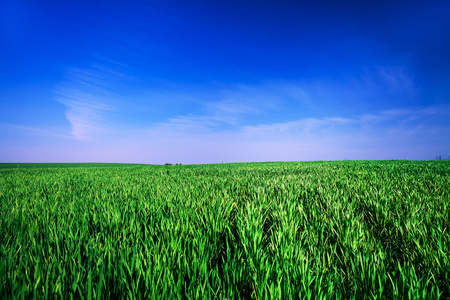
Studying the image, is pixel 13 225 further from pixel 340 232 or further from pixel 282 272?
pixel 340 232

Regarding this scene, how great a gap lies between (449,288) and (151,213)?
2327 millimetres

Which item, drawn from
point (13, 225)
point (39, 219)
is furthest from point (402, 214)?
point (13, 225)

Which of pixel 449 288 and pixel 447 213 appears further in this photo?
pixel 447 213

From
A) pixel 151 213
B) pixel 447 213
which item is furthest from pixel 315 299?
pixel 447 213

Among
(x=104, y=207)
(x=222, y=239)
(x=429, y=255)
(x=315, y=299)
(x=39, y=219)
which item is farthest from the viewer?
(x=104, y=207)

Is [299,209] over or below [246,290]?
over

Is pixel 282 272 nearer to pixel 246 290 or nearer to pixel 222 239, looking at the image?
pixel 246 290

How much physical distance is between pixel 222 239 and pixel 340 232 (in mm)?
977

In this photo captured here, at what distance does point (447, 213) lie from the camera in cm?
209

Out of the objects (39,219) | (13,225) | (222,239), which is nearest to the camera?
(222,239)

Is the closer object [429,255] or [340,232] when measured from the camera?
[429,255]

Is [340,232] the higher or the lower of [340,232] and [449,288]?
the higher

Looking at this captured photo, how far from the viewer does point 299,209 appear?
2172 mm

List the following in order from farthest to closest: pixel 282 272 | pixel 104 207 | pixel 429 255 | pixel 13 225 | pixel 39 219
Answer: pixel 104 207 → pixel 39 219 → pixel 13 225 → pixel 429 255 → pixel 282 272
